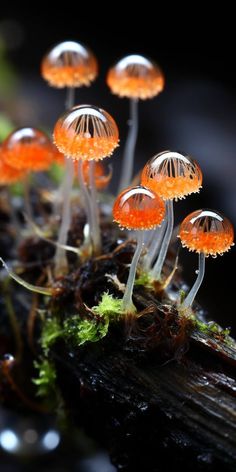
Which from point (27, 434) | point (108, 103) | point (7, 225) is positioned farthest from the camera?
point (108, 103)

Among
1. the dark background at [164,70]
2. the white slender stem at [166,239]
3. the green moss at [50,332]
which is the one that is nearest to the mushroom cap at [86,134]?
the white slender stem at [166,239]

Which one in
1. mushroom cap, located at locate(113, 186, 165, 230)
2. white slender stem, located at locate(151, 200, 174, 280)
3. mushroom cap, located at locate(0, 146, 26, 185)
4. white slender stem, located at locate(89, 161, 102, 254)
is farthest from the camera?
mushroom cap, located at locate(0, 146, 26, 185)

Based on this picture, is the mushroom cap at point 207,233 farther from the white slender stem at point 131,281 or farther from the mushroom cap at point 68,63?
the mushroom cap at point 68,63

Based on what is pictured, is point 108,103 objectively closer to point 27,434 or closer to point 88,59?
point 88,59

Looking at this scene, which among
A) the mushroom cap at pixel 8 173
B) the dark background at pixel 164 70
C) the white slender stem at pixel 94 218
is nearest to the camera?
the white slender stem at pixel 94 218

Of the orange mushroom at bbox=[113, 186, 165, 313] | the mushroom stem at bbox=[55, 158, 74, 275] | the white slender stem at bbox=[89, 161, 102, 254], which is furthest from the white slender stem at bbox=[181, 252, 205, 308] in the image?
the mushroom stem at bbox=[55, 158, 74, 275]

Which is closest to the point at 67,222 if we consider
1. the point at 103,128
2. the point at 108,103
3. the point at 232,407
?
the point at 103,128

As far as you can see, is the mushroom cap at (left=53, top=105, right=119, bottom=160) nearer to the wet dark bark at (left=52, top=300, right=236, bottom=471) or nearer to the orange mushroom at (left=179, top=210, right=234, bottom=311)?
the orange mushroom at (left=179, top=210, right=234, bottom=311)
